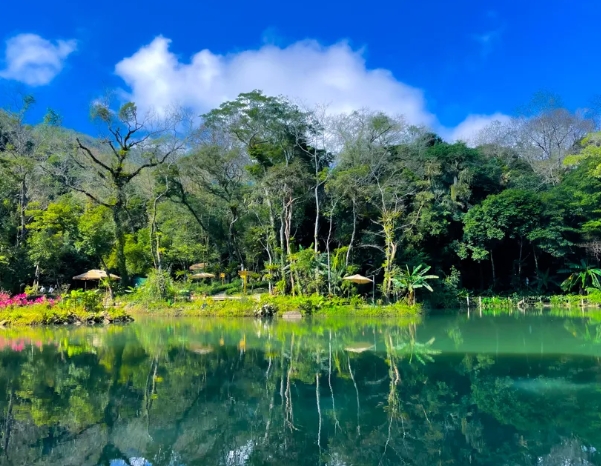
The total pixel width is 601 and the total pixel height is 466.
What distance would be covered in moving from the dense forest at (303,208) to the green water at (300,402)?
39.6 ft

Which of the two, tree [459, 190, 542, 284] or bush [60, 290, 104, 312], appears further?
tree [459, 190, 542, 284]

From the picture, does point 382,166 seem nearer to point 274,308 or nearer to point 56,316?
point 274,308

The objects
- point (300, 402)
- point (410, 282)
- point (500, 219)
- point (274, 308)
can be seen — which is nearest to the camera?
point (300, 402)

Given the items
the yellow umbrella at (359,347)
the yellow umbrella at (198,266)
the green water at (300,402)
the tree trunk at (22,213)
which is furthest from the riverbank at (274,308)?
the tree trunk at (22,213)

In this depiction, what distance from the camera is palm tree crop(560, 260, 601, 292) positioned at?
83.1 ft

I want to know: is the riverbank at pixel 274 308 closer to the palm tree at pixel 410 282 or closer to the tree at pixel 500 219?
the palm tree at pixel 410 282

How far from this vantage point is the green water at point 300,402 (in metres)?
4.64

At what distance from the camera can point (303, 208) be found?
84.7 feet

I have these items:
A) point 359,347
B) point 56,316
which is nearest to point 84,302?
point 56,316

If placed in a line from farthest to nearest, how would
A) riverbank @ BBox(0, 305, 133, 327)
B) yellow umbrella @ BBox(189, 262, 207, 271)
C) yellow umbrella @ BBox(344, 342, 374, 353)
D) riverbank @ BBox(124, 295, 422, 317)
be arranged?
yellow umbrella @ BBox(189, 262, 207, 271) → riverbank @ BBox(124, 295, 422, 317) → riverbank @ BBox(0, 305, 133, 327) → yellow umbrella @ BBox(344, 342, 374, 353)

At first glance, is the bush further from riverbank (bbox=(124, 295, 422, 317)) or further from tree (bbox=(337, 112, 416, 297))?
tree (bbox=(337, 112, 416, 297))

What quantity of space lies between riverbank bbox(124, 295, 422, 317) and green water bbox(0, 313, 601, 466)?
7.10 metres

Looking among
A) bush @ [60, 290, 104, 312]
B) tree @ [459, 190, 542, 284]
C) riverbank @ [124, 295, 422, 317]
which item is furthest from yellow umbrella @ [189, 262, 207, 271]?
tree @ [459, 190, 542, 284]

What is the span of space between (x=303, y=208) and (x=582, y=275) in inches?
613
